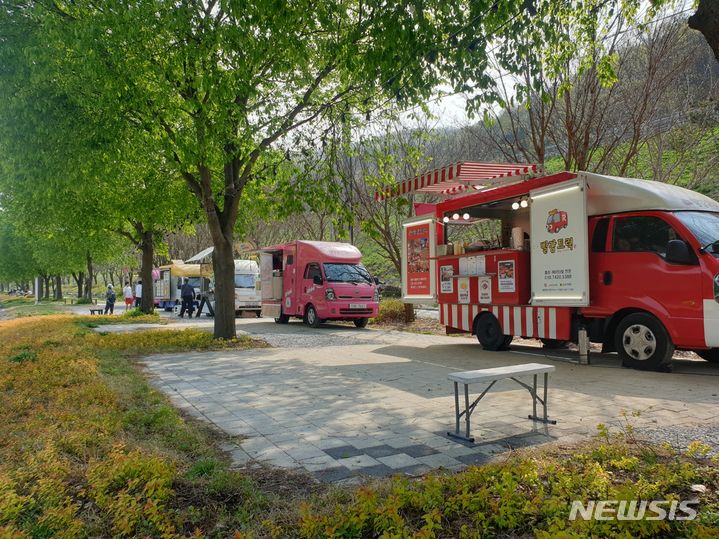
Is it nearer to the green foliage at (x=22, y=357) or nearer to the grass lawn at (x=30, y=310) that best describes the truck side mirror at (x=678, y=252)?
the green foliage at (x=22, y=357)

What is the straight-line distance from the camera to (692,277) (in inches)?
313

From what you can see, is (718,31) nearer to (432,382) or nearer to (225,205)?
(432,382)

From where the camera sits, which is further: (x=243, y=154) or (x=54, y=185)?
(x=243, y=154)

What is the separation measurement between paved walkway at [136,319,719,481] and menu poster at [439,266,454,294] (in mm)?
1882

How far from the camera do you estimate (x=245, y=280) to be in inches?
1072

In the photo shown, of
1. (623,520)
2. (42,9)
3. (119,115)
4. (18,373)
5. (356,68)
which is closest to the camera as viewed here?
(623,520)

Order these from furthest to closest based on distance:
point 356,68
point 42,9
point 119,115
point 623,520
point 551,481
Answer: point 119,115 → point 42,9 → point 356,68 → point 551,481 → point 623,520

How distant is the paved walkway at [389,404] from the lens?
185 inches

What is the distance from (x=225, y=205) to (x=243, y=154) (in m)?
1.27

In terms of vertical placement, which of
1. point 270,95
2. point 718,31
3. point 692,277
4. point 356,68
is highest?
point 270,95

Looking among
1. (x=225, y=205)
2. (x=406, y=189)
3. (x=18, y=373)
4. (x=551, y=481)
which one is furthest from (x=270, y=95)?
→ (x=551, y=481)

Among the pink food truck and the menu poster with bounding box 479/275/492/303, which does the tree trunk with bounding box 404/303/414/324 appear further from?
the menu poster with bounding box 479/275/492/303

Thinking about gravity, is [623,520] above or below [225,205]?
below

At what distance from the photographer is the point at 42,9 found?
966 centimetres
